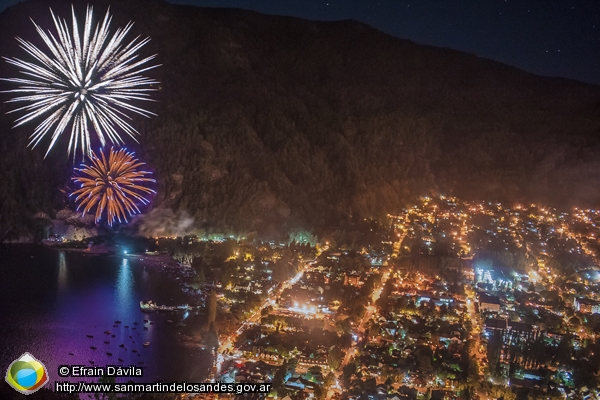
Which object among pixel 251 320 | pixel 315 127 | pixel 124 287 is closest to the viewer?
pixel 251 320

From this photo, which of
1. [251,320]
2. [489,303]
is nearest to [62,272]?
[251,320]

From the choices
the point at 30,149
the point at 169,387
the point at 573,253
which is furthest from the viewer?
the point at 30,149

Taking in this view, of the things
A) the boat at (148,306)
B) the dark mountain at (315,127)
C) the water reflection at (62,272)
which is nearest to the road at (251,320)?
the boat at (148,306)

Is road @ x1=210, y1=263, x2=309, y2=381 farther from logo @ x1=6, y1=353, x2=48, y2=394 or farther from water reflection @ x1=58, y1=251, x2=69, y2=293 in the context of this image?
water reflection @ x1=58, y1=251, x2=69, y2=293

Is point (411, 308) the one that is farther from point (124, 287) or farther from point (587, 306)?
point (124, 287)

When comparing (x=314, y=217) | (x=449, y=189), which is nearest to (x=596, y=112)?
(x=449, y=189)

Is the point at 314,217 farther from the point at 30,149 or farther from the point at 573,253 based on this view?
the point at 30,149
